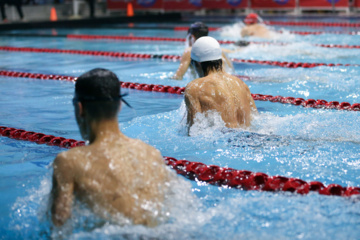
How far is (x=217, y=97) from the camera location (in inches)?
163

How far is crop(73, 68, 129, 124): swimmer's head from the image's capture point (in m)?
2.30

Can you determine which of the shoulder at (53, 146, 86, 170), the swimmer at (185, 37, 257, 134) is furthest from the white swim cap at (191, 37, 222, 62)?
the shoulder at (53, 146, 86, 170)

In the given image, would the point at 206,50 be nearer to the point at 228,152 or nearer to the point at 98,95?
the point at 228,152

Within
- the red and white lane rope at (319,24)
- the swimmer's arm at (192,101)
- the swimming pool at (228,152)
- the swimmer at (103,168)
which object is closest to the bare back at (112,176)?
the swimmer at (103,168)

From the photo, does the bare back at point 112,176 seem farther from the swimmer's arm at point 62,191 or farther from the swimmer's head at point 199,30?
the swimmer's head at point 199,30

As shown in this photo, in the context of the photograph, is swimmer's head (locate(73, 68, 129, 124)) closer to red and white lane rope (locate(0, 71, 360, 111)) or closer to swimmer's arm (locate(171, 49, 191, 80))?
red and white lane rope (locate(0, 71, 360, 111))

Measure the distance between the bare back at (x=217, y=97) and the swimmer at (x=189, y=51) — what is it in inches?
75.6

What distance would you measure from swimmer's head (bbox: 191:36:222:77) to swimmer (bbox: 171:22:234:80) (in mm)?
1829

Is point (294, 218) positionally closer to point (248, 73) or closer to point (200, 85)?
point (200, 85)

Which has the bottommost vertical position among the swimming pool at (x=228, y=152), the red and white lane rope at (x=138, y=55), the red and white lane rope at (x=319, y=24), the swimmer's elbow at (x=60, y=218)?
the swimming pool at (x=228, y=152)

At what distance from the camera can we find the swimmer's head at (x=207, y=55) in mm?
4151

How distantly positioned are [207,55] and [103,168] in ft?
6.85

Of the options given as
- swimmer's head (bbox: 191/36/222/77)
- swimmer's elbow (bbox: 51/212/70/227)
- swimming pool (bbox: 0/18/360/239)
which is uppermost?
swimmer's head (bbox: 191/36/222/77)

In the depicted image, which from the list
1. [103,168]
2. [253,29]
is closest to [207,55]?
[103,168]
